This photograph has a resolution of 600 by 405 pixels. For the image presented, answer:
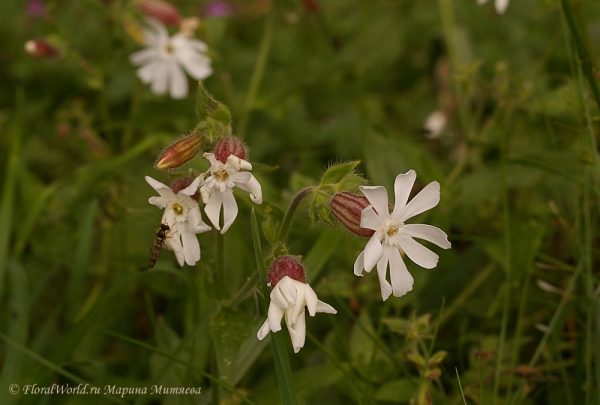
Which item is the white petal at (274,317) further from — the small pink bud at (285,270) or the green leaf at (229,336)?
the green leaf at (229,336)

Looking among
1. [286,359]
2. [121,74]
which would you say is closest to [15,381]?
[286,359]

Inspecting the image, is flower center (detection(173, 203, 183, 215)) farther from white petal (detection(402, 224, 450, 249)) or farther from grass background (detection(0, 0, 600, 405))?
white petal (detection(402, 224, 450, 249))

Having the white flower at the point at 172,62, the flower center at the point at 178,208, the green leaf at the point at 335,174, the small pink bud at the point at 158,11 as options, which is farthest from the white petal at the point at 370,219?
the small pink bud at the point at 158,11

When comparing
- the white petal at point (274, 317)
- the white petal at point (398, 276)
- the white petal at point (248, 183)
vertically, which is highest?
the white petal at point (248, 183)

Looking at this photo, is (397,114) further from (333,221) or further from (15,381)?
(15,381)

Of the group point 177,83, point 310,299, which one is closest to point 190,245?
point 310,299

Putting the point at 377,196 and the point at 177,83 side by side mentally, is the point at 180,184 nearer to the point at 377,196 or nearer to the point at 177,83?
the point at 377,196
